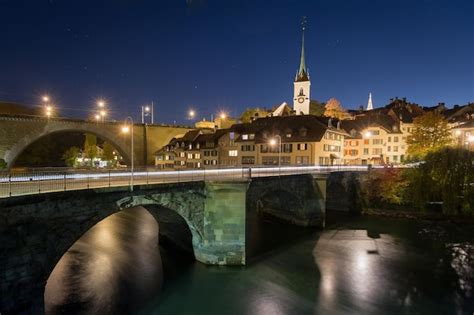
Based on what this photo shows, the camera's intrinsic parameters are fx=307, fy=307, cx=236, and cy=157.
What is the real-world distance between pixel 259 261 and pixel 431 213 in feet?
97.4

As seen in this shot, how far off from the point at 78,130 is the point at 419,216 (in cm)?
6205

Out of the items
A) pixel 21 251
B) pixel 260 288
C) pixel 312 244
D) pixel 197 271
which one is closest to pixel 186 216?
pixel 197 271

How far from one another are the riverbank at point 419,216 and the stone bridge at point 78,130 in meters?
53.7

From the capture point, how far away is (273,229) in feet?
126

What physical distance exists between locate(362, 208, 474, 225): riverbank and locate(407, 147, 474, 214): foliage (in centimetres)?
92

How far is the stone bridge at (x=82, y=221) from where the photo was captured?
13562 mm

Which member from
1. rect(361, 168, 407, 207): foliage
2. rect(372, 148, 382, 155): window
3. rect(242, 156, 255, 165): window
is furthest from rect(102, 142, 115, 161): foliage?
rect(361, 168, 407, 207): foliage

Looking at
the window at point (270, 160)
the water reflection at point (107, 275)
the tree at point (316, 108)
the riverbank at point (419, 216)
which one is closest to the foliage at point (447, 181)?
the riverbank at point (419, 216)

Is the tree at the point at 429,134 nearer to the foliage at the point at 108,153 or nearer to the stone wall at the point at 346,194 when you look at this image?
the stone wall at the point at 346,194

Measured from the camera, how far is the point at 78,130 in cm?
6178

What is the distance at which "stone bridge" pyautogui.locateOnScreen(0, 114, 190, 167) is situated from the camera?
50375 millimetres

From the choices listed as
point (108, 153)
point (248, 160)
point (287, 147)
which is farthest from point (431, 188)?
point (108, 153)

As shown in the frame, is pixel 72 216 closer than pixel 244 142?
Yes

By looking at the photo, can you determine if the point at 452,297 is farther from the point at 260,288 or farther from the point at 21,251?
the point at 21,251
